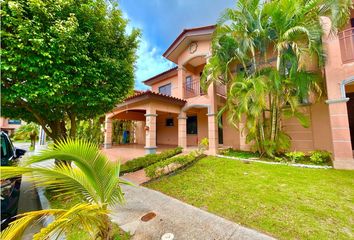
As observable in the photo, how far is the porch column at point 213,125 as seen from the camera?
1023 cm

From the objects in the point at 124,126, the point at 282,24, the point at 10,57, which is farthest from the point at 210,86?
the point at 124,126

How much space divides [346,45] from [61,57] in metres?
10.8

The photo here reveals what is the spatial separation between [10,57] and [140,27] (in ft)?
14.9

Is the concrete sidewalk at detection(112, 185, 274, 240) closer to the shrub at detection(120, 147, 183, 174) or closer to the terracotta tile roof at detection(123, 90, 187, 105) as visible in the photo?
the shrub at detection(120, 147, 183, 174)

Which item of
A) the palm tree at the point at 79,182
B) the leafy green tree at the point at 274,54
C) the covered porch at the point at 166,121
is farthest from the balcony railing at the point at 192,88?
the palm tree at the point at 79,182

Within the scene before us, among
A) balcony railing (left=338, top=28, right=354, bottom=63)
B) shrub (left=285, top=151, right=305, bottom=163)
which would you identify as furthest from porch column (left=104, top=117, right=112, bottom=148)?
balcony railing (left=338, top=28, right=354, bottom=63)

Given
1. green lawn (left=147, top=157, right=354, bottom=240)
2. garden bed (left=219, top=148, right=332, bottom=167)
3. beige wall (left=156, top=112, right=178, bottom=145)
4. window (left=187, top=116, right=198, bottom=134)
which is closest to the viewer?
green lawn (left=147, top=157, right=354, bottom=240)

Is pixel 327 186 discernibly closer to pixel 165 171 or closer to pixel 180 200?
pixel 180 200

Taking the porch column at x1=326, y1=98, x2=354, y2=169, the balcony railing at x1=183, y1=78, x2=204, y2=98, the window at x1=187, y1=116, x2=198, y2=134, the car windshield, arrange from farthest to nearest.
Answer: the window at x1=187, y1=116, x2=198, y2=134
the balcony railing at x1=183, y1=78, x2=204, y2=98
the porch column at x1=326, y1=98, x2=354, y2=169
the car windshield

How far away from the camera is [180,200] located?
4754mm

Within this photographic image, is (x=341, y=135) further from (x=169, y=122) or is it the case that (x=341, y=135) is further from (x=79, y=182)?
(x=169, y=122)

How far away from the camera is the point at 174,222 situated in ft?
12.1

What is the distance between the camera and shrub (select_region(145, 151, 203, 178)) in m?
6.24

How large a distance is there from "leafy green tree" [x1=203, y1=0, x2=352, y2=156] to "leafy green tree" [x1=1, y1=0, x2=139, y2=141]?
485 cm
